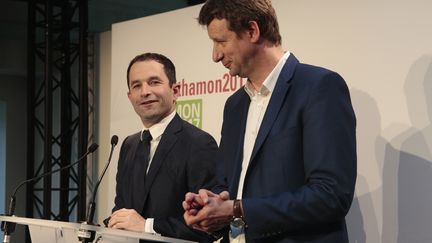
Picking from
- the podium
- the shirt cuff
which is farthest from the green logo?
the podium

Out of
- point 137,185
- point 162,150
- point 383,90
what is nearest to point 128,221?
point 137,185

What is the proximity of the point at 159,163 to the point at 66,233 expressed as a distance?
663 millimetres

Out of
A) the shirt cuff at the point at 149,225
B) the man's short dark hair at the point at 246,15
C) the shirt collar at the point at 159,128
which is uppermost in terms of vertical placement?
the man's short dark hair at the point at 246,15

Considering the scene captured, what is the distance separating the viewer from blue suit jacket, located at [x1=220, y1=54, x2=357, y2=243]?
1.69 m

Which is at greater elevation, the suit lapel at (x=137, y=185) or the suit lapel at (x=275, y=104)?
the suit lapel at (x=275, y=104)

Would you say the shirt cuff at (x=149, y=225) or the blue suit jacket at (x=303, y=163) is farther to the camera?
the shirt cuff at (x=149, y=225)

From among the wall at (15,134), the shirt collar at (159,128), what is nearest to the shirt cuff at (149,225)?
the shirt collar at (159,128)

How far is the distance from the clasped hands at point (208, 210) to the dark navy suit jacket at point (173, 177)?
84cm

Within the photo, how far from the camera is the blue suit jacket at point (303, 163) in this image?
66.5 inches

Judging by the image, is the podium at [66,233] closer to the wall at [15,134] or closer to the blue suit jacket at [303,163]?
the blue suit jacket at [303,163]

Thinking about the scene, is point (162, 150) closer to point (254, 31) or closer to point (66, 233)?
point (66, 233)

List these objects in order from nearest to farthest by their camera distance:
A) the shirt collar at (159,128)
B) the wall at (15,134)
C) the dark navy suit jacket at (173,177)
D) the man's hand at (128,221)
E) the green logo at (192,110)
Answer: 1. the man's hand at (128,221)
2. the dark navy suit jacket at (173,177)
3. the shirt collar at (159,128)
4. the green logo at (192,110)
5. the wall at (15,134)

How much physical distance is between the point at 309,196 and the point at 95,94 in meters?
5.24

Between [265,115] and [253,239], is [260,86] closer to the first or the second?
[265,115]
